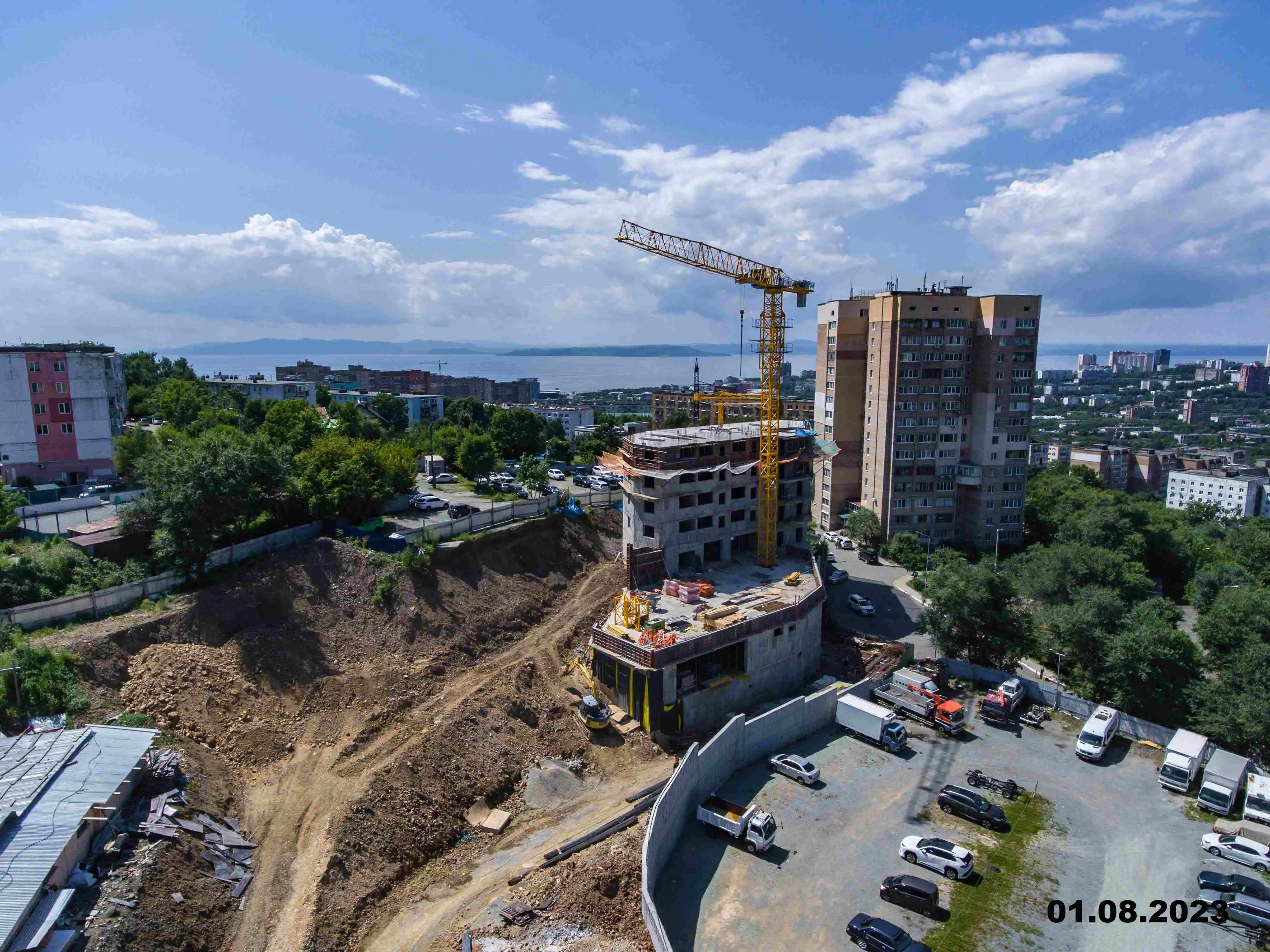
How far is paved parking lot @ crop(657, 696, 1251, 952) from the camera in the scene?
827 inches

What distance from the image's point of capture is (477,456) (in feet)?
185

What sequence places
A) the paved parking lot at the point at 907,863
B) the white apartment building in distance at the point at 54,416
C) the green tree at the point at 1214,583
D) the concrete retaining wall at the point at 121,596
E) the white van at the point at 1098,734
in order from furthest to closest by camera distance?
the white apartment building in distance at the point at 54,416 → the green tree at the point at 1214,583 → the concrete retaining wall at the point at 121,596 → the white van at the point at 1098,734 → the paved parking lot at the point at 907,863

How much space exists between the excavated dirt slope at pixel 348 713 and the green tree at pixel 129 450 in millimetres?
22943

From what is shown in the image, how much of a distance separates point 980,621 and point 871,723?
10.1m

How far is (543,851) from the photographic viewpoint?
25.9 meters

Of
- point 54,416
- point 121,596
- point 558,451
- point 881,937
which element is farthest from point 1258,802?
point 54,416

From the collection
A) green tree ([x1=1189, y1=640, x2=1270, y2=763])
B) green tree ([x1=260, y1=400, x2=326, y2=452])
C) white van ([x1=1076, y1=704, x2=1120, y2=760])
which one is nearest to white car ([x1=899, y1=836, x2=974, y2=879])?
white van ([x1=1076, y1=704, x2=1120, y2=760])

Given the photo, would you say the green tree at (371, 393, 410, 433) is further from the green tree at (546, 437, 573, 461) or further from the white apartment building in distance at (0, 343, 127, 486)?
the white apartment building in distance at (0, 343, 127, 486)

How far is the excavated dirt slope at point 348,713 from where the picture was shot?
2309 cm

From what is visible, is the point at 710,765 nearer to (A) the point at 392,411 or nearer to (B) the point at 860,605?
(B) the point at 860,605

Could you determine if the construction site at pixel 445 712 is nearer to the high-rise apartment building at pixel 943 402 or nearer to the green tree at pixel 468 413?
the high-rise apartment building at pixel 943 402

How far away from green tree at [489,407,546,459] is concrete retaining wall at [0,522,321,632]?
3270 cm

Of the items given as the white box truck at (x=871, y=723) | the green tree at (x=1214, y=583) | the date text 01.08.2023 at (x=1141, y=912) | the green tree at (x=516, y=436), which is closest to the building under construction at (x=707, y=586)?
Result: the white box truck at (x=871, y=723)

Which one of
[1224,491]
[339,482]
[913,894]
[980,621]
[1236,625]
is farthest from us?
[1224,491]
